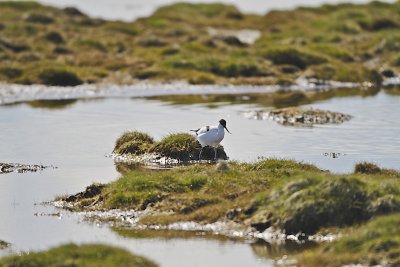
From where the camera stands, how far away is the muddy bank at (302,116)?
1439 inches

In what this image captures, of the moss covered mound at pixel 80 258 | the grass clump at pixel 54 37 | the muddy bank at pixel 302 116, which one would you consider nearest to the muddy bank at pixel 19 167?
the moss covered mound at pixel 80 258

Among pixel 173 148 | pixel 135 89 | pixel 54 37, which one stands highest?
pixel 54 37

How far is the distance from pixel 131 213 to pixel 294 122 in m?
16.6

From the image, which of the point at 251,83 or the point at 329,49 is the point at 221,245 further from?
the point at 329,49

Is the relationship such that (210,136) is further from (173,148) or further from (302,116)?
(302,116)

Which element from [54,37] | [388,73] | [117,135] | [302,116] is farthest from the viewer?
[54,37]

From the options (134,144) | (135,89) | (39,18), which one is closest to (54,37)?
(39,18)

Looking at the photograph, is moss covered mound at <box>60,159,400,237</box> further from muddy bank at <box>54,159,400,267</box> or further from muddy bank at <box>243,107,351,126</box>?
muddy bank at <box>243,107,351,126</box>

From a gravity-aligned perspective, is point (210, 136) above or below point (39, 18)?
below

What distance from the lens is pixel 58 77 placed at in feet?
163

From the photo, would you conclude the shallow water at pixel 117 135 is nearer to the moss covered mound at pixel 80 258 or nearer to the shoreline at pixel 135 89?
the moss covered mound at pixel 80 258

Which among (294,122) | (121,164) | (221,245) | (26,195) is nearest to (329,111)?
(294,122)

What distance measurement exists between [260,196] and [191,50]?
40.3m

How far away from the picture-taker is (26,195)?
23.2 meters
